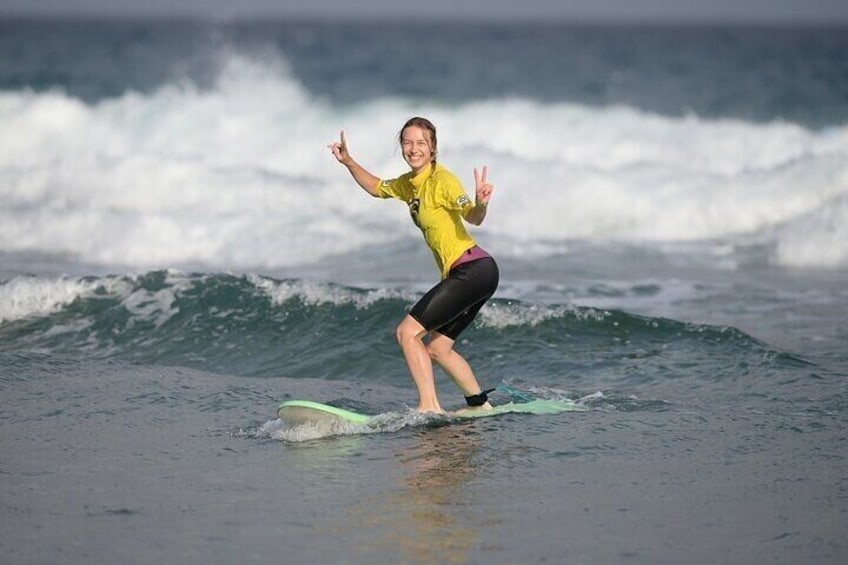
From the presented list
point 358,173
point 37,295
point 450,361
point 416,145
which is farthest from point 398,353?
point 37,295

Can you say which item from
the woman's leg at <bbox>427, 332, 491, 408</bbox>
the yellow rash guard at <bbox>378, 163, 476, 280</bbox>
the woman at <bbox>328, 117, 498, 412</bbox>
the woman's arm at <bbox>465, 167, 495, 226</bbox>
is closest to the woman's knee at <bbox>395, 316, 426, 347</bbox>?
the woman at <bbox>328, 117, 498, 412</bbox>

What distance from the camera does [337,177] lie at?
23.7 m

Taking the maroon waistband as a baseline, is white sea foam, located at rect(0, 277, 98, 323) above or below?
below

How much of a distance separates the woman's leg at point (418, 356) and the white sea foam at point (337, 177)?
366 inches

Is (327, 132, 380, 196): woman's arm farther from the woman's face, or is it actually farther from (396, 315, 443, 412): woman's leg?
(396, 315, 443, 412): woman's leg

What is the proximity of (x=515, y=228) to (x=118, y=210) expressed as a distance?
617 cm

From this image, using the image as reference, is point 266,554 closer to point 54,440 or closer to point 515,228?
point 54,440

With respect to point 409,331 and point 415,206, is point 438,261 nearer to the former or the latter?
point 415,206

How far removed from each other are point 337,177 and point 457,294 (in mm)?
16133

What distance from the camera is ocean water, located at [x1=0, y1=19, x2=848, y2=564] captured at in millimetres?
6039

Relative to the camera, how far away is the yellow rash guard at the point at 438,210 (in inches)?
305

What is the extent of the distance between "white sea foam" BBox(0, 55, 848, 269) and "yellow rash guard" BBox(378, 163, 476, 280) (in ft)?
30.3

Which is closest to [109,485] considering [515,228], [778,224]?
[515,228]

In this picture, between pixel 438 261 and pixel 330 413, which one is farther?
pixel 438 261
